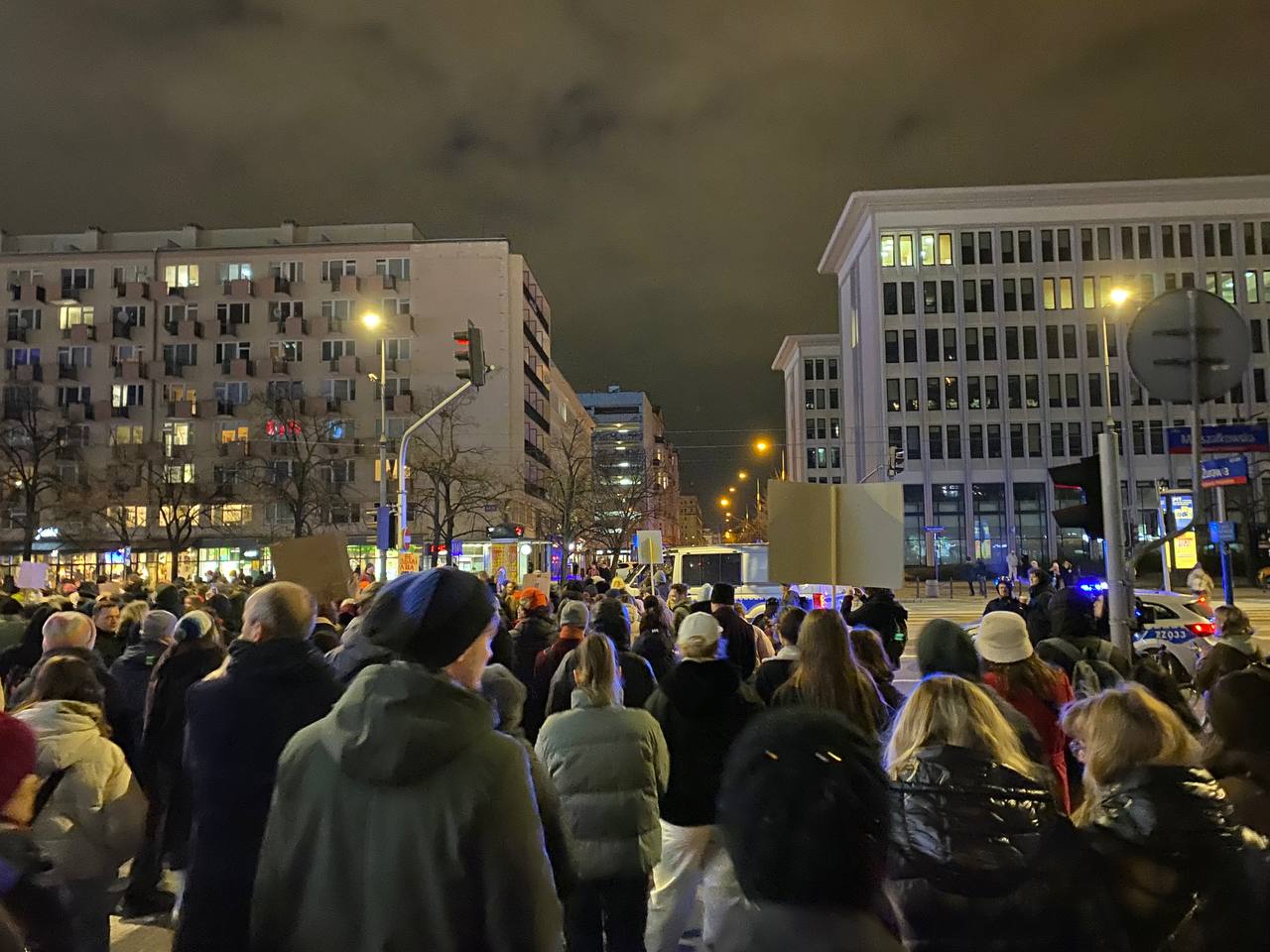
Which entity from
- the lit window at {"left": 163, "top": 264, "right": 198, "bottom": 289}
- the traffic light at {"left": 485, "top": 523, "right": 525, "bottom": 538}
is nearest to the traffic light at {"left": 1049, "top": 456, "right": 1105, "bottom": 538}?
the traffic light at {"left": 485, "top": 523, "right": 525, "bottom": 538}

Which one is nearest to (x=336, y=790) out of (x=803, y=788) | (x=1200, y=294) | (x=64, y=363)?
(x=803, y=788)

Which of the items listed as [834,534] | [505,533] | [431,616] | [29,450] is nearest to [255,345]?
[29,450]

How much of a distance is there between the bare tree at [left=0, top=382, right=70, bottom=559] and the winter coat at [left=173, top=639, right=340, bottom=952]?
4643cm

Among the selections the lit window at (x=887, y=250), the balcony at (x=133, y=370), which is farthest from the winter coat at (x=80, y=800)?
the lit window at (x=887, y=250)

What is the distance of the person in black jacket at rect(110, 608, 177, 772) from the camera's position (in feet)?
24.9

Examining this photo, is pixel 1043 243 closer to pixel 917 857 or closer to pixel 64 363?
pixel 64 363

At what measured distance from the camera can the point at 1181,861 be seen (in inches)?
107

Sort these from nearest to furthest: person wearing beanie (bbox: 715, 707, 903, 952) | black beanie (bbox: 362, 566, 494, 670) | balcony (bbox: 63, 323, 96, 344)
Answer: person wearing beanie (bbox: 715, 707, 903, 952), black beanie (bbox: 362, 566, 494, 670), balcony (bbox: 63, 323, 96, 344)

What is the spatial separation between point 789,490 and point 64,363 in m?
74.5

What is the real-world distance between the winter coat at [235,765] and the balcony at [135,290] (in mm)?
73989

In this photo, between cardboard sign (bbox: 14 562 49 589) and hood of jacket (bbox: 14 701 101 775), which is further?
cardboard sign (bbox: 14 562 49 589)

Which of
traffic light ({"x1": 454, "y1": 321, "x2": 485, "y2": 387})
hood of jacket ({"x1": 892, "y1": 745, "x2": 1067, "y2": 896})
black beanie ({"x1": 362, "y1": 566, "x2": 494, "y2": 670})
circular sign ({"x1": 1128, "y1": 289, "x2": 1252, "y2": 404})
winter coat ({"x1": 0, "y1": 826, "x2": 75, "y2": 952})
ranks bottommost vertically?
winter coat ({"x1": 0, "y1": 826, "x2": 75, "y2": 952})

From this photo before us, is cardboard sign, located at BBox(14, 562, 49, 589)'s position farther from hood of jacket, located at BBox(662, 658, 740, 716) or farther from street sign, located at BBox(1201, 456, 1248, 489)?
street sign, located at BBox(1201, 456, 1248, 489)

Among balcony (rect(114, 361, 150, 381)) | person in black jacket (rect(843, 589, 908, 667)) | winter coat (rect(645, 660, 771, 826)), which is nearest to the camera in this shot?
winter coat (rect(645, 660, 771, 826))
